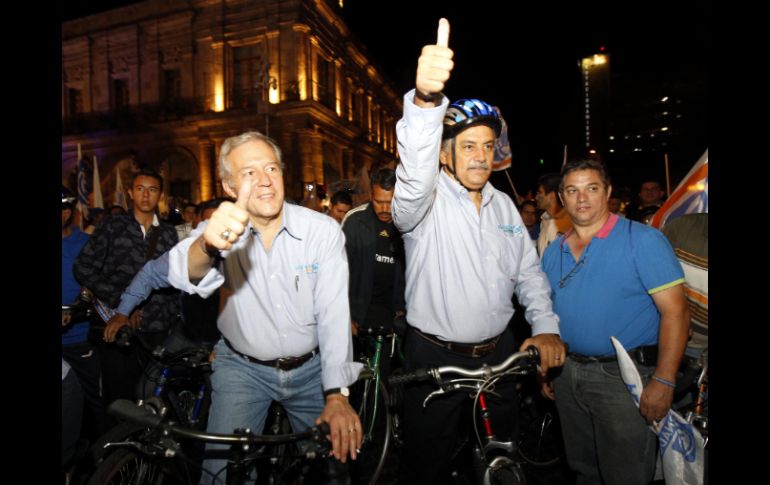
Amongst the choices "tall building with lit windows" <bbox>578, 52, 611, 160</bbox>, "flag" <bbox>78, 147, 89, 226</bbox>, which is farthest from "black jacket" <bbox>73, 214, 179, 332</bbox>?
"tall building with lit windows" <bbox>578, 52, 611, 160</bbox>

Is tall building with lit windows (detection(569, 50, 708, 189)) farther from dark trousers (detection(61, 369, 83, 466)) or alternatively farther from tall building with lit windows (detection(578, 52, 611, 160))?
dark trousers (detection(61, 369, 83, 466))

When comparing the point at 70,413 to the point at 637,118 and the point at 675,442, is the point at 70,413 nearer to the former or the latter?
the point at 675,442

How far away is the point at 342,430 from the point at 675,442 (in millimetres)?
2010

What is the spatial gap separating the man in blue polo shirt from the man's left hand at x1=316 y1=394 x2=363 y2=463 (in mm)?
1754

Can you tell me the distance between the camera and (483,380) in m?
2.49

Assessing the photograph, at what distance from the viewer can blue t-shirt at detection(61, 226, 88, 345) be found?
14.3ft

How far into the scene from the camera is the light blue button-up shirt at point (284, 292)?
2529 millimetres

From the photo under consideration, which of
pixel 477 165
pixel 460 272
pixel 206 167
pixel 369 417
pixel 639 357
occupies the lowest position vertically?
pixel 369 417

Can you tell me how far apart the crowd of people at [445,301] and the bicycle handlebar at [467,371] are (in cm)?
8

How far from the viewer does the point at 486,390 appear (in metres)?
2.60

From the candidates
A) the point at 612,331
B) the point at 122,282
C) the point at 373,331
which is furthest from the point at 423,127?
the point at 122,282

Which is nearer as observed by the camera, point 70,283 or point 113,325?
point 113,325

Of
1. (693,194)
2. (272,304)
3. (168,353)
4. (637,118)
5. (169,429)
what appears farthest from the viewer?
(637,118)

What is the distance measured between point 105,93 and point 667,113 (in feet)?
140
